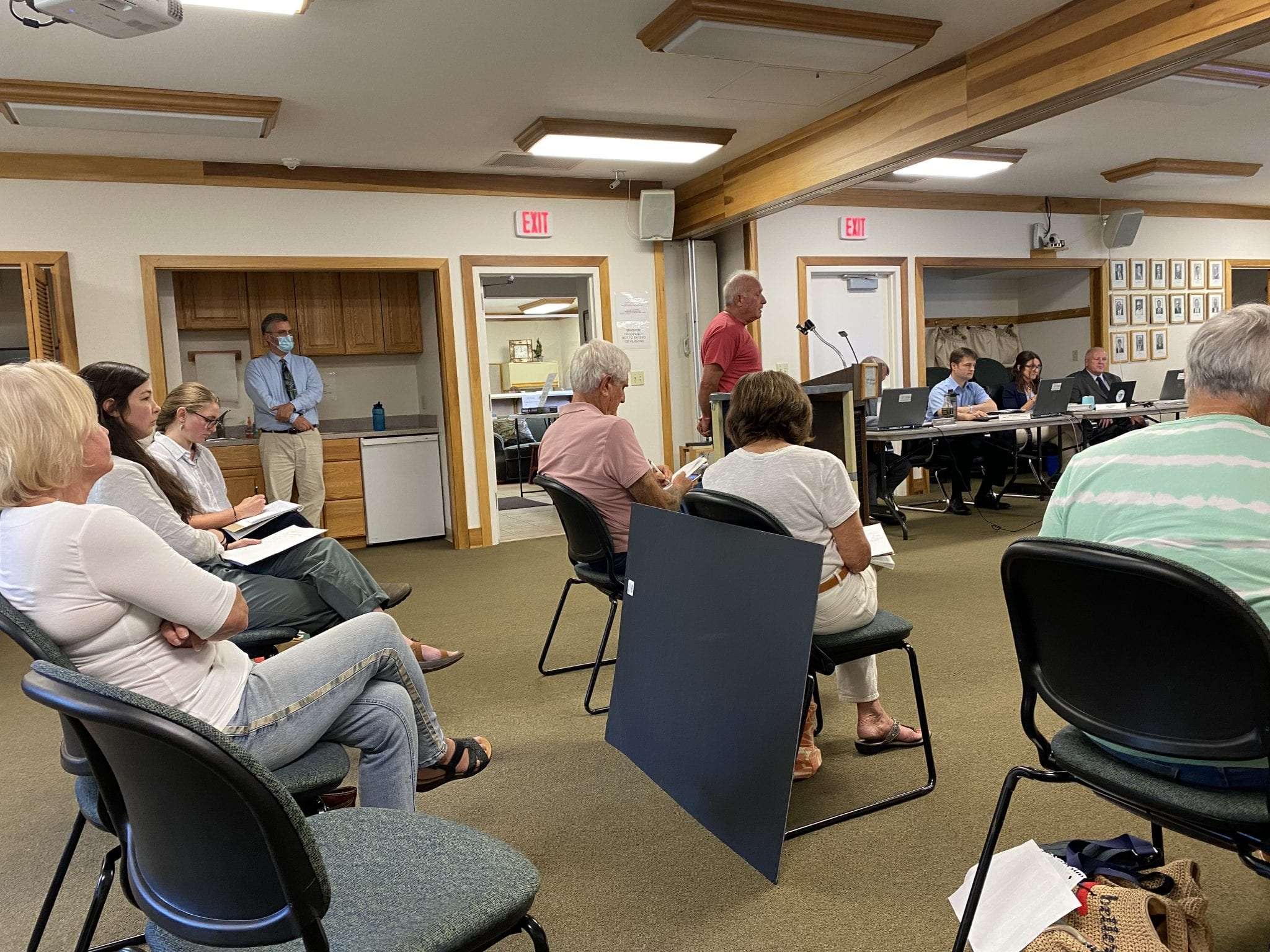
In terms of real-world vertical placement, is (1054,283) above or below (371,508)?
above

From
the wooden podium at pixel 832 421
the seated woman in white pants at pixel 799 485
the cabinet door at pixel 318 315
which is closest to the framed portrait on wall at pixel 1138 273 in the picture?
the wooden podium at pixel 832 421

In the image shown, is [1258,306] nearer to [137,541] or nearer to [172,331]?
[137,541]

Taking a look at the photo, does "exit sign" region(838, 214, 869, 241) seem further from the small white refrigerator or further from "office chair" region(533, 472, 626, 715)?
"office chair" region(533, 472, 626, 715)

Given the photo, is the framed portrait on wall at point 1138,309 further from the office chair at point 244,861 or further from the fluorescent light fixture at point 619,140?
the office chair at point 244,861

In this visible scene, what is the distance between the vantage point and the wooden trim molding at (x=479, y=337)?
260 inches

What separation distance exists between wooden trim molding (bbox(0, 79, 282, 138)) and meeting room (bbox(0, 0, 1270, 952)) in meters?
0.02

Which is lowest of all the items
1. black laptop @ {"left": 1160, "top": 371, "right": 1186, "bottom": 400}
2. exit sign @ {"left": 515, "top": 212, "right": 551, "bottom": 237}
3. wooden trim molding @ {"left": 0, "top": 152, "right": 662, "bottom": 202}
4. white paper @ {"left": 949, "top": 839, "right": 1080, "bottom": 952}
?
white paper @ {"left": 949, "top": 839, "right": 1080, "bottom": 952}

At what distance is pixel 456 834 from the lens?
1342 mm

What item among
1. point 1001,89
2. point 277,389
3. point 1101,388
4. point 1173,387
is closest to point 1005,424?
point 1101,388

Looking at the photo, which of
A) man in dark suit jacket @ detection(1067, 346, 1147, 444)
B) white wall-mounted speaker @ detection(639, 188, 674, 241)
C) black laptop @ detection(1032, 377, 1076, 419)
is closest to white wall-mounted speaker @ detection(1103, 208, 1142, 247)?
man in dark suit jacket @ detection(1067, 346, 1147, 444)

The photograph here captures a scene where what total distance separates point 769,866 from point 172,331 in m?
6.07

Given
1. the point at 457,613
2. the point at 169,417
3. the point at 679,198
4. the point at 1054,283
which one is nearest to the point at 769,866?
the point at 169,417

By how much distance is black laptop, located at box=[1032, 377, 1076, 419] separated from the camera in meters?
6.57

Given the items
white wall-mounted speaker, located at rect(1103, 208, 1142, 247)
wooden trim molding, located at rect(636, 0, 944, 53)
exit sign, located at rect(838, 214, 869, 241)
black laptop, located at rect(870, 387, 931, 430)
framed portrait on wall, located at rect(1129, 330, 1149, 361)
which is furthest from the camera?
framed portrait on wall, located at rect(1129, 330, 1149, 361)
